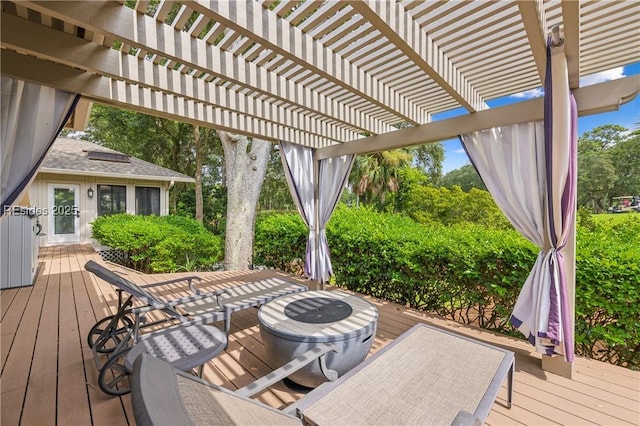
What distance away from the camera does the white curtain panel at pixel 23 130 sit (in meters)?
2.05

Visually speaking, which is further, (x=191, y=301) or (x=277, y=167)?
(x=277, y=167)

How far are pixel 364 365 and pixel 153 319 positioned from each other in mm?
2883

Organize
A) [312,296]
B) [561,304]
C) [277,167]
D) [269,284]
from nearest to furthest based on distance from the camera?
[561,304]
[312,296]
[269,284]
[277,167]

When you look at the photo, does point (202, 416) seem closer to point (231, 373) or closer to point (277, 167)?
point (231, 373)

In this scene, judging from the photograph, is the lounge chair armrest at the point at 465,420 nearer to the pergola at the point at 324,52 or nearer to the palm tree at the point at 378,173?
the pergola at the point at 324,52

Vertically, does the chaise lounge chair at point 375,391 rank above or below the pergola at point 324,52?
below

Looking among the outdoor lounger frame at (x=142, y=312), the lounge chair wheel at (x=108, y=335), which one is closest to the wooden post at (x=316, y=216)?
the outdoor lounger frame at (x=142, y=312)

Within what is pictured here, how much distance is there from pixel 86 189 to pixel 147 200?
1.85 m

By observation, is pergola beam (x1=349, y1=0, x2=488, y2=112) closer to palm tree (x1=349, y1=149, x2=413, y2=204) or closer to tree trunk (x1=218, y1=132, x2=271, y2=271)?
tree trunk (x1=218, y1=132, x2=271, y2=271)

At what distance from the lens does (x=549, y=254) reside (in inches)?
101

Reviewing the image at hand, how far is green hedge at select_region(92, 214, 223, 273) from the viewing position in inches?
278

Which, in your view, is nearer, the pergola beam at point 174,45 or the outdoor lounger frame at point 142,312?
the pergola beam at point 174,45

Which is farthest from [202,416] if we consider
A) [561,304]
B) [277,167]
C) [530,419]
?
[277,167]

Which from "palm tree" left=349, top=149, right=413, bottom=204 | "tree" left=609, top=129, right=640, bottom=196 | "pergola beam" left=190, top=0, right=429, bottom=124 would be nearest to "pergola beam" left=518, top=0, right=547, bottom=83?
"pergola beam" left=190, top=0, right=429, bottom=124
